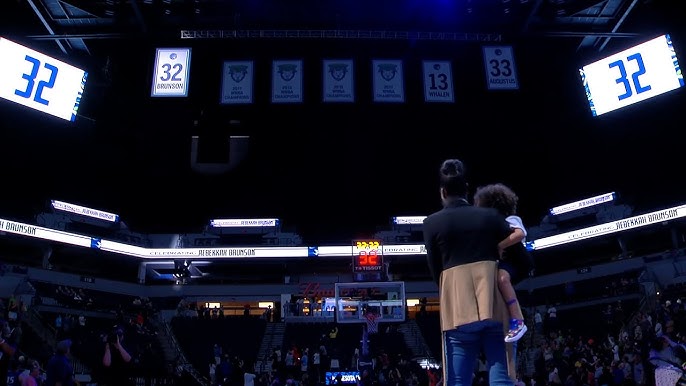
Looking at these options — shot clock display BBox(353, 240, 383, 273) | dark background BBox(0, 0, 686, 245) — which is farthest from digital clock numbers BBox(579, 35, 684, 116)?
shot clock display BBox(353, 240, 383, 273)

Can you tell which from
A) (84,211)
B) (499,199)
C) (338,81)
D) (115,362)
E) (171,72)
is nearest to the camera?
(499,199)

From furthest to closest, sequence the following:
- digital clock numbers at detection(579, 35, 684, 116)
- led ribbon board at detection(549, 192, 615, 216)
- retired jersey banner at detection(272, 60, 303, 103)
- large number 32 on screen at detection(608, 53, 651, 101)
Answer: led ribbon board at detection(549, 192, 615, 216) < large number 32 on screen at detection(608, 53, 651, 101) < digital clock numbers at detection(579, 35, 684, 116) < retired jersey banner at detection(272, 60, 303, 103)

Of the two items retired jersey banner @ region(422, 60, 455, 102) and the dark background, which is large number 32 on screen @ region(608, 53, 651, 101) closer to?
the dark background

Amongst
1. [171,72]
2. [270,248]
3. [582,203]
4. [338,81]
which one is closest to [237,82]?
[171,72]

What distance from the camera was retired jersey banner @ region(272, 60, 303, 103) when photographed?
15.1 meters

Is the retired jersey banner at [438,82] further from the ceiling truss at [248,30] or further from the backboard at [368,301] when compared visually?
the backboard at [368,301]

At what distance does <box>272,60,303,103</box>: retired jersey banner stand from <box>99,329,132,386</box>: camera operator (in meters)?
9.74

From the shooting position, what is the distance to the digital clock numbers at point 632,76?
52.0 feet

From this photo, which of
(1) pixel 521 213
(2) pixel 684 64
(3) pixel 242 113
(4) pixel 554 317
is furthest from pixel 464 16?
(1) pixel 521 213

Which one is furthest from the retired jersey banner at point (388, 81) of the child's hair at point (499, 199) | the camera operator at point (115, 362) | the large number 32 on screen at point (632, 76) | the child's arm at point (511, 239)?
the child's arm at point (511, 239)

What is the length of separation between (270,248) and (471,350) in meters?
39.3

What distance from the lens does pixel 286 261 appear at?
142 ft

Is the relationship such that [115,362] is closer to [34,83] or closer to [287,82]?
[287,82]

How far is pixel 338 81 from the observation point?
15.4 meters
